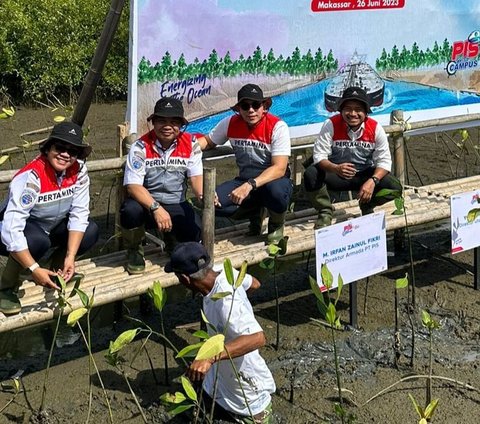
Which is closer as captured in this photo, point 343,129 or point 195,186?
point 195,186

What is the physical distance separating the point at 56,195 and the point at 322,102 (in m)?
2.58

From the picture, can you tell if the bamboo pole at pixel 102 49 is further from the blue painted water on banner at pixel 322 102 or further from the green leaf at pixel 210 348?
the green leaf at pixel 210 348

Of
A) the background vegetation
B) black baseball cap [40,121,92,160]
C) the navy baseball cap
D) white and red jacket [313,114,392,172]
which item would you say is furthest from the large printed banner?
the background vegetation

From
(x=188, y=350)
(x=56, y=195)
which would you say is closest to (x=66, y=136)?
(x=56, y=195)

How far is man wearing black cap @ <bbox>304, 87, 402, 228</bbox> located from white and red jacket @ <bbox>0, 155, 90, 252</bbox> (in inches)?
61.0

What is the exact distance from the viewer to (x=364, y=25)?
5969 mm

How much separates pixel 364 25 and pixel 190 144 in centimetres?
218

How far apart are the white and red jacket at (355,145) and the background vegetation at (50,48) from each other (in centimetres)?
643

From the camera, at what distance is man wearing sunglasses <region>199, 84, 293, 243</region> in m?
4.59

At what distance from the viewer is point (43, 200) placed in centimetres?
381

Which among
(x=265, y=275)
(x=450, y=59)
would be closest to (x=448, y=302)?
(x=265, y=275)

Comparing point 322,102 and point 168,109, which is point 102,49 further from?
point 322,102

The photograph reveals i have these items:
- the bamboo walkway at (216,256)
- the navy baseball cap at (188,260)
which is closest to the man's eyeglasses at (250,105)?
the bamboo walkway at (216,256)

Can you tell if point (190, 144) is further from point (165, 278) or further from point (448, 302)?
point (448, 302)
